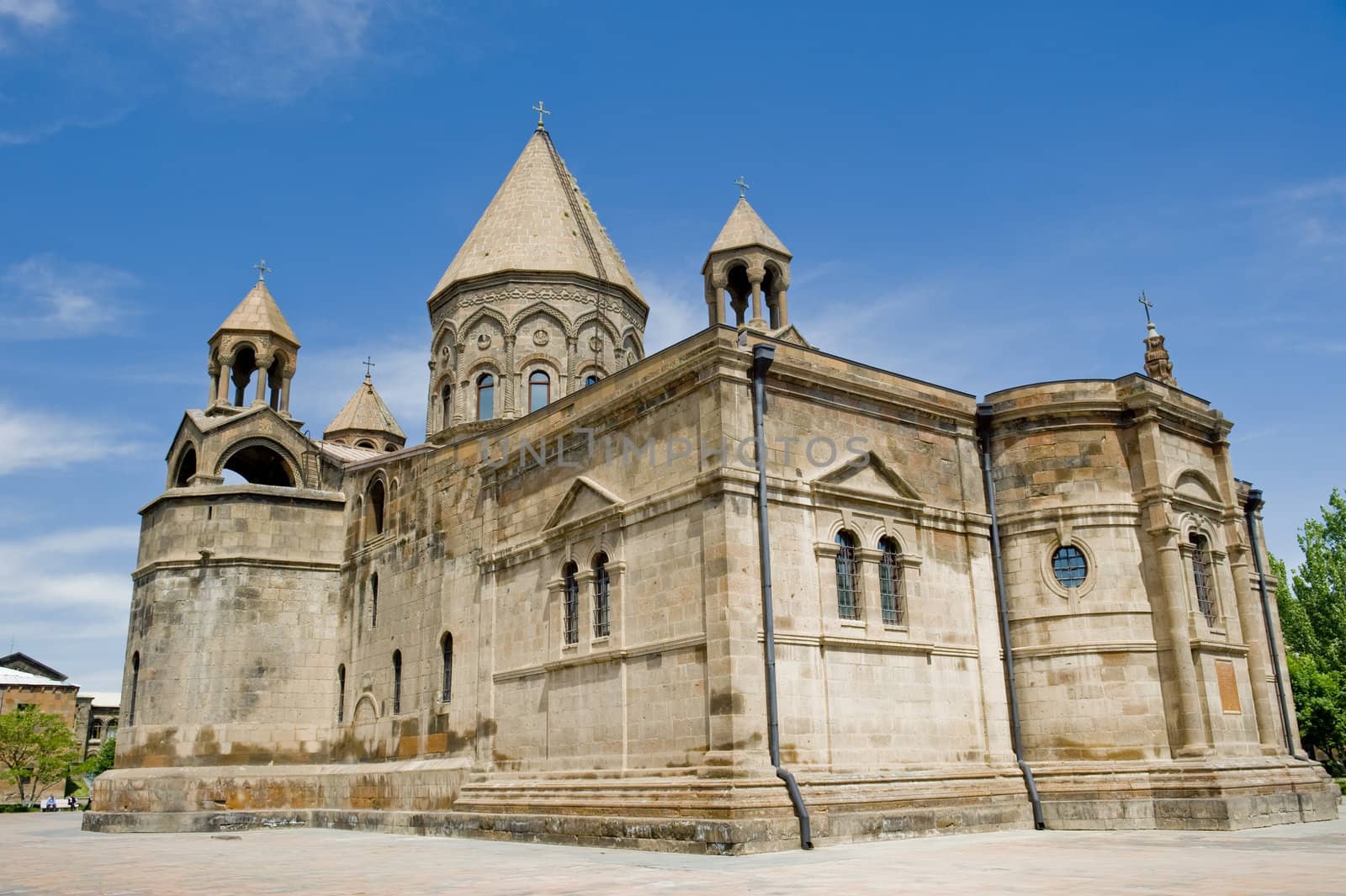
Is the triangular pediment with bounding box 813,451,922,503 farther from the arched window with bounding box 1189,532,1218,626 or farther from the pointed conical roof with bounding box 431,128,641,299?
the pointed conical roof with bounding box 431,128,641,299

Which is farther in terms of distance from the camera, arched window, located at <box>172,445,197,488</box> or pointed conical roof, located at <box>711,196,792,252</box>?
arched window, located at <box>172,445,197,488</box>

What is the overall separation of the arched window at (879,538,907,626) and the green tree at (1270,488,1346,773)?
82.2ft

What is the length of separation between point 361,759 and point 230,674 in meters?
4.07

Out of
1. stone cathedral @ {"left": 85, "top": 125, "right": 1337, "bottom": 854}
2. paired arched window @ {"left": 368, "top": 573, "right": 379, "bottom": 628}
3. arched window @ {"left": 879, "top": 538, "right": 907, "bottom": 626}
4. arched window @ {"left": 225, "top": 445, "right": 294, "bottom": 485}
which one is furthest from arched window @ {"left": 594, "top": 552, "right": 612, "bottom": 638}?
arched window @ {"left": 225, "top": 445, "right": 294, "bottom": 485}

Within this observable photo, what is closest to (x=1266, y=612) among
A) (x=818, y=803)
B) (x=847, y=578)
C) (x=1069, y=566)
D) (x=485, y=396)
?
(x=1069, y=566)

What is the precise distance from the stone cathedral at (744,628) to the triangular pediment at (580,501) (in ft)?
0.25

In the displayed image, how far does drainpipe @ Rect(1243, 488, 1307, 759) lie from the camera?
899 inches

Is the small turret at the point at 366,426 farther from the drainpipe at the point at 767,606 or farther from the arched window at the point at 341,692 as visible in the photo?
the drainpipe at the point at 767,606

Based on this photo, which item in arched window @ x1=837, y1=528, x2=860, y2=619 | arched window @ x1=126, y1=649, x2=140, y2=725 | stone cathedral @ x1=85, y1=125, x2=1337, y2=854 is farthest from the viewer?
arched window @ x1=126, y1=649, x2=140, y2=725

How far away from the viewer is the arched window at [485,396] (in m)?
31.0

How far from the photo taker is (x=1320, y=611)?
41.1 meters

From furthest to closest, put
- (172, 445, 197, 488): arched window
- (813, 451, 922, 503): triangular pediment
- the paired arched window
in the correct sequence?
(172, 445, 197, 488): arched window
the paired arched window
(813, 451, 922, 503): triangular pediment

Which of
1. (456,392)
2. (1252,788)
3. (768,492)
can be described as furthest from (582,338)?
(1252,788)

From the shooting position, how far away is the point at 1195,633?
19078 millimetres
